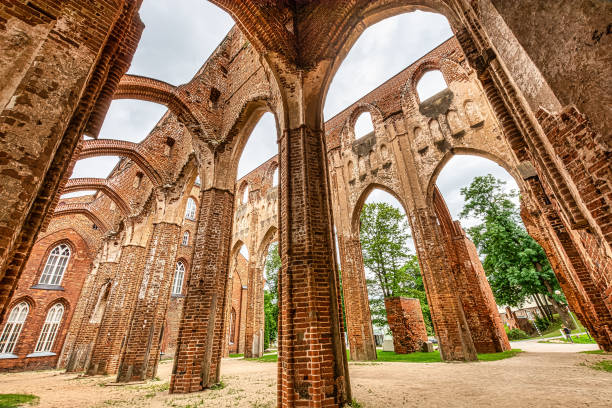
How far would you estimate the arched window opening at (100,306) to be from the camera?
13.2 metres

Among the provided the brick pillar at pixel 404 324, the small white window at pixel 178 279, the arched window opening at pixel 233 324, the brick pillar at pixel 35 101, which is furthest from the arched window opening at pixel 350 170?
the arched window opening at pixel 233 324

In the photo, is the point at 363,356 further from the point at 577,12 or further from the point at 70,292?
the point at 70,292

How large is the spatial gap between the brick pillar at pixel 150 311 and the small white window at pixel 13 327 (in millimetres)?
12952

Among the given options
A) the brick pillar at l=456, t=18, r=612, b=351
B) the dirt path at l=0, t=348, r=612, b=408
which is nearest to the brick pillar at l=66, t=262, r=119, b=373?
the dirt path at l=0, t=348, r=612, b=408

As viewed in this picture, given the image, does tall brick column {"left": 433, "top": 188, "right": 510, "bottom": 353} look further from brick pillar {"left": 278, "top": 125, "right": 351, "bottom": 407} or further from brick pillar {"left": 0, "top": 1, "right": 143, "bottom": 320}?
brick pillar {"left": 0, "top": 1, "right": 143, "bottom": 320}

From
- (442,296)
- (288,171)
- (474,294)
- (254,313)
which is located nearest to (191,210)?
(254,313)

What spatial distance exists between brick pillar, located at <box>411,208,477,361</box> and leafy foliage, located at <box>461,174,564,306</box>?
1090 cm

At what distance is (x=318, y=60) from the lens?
6082 mm

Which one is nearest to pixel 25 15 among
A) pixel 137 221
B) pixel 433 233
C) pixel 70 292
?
pixel 433 233

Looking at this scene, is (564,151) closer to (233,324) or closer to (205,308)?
(205,308)

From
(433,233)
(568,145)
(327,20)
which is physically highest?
(327,20)

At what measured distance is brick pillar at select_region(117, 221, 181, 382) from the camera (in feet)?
25.7

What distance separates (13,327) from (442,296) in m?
22.0

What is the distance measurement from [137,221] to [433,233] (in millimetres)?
12479
